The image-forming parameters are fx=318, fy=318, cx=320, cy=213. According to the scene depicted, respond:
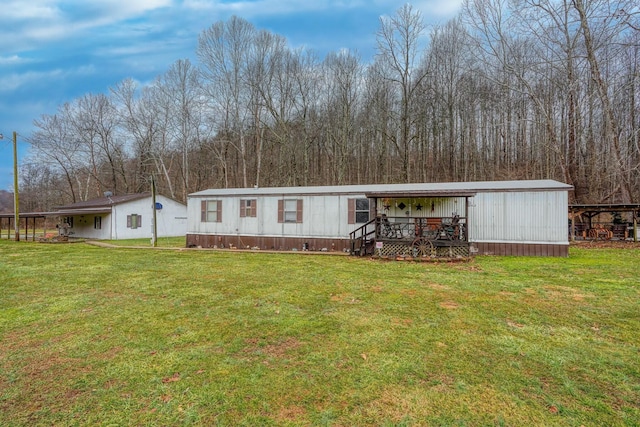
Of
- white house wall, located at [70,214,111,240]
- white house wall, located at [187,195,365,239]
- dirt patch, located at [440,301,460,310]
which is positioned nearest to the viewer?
dirt patch, located at [440,301,460,310]

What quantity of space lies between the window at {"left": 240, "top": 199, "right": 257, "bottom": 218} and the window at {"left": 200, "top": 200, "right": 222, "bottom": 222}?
125cm

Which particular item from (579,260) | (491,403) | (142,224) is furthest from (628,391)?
(142,224)

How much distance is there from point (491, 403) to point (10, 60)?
37381 mm

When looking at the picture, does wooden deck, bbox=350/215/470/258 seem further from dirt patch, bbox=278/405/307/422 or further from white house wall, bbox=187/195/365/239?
dirt patch, bbox=278/405/307/422

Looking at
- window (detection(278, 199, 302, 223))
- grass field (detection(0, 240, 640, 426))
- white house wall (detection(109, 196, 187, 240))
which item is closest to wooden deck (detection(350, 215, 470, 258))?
window (detection(278, 199, 302, 223))

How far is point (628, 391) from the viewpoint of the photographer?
9.02 ft

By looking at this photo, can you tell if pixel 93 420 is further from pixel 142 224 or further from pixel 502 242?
pixel 142 224

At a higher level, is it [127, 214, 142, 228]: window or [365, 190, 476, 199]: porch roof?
[365, 190, 476, 199]: porch roof

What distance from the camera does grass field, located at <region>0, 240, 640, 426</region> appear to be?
2518 millimetres

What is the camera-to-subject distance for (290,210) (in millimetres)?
14125

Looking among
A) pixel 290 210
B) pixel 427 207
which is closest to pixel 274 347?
pixel 427 207

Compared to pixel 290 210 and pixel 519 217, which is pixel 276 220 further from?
pixel 519 217

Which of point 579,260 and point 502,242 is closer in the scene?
point 579,260

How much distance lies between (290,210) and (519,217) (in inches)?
351
